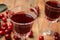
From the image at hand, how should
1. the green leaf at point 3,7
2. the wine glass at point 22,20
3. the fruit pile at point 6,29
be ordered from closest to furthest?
the wine glass at point 22,20, the fruit pile at point 6,29, the green leaf at point 3,7

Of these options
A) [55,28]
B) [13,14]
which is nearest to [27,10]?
[13,14]

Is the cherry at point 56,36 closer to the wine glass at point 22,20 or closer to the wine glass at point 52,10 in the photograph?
the wine glass at point 52,10

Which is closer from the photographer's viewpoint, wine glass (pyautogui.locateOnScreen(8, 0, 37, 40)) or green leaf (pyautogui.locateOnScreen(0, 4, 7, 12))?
wine glass (pyautogui.locateOnScreen(8, 0, 37, 40))

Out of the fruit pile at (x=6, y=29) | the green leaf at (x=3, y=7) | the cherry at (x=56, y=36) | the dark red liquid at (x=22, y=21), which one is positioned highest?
the dark red liquid at (x=22, y=21)

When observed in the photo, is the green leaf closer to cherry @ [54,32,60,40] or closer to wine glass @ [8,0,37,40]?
wine glass @ [8,0,37,40]

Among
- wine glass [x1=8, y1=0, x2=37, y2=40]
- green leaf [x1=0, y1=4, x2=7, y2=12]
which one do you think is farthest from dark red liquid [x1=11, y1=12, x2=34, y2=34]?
green leaf [x1=0, y1=4, x2=7, y2=12]

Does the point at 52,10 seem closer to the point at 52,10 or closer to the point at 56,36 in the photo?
the point at 52,10

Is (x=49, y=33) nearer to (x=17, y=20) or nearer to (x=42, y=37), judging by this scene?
(x=42, y=37)

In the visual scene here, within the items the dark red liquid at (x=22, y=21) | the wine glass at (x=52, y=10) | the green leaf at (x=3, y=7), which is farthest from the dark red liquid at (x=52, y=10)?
the green leaf at (x=3, y=7)
